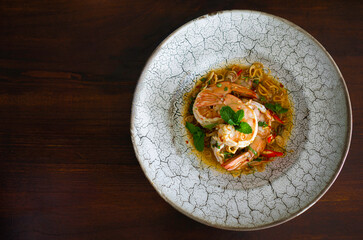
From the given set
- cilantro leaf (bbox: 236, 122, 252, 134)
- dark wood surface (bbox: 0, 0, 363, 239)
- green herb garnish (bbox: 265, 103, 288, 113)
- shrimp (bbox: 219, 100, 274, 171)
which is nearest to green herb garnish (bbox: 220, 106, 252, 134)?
cilantro leaf (bbox: 236, 122, 252, 134)

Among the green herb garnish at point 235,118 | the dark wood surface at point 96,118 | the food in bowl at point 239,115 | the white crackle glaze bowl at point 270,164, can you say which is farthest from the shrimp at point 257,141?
the dark wood surface at point 96,118

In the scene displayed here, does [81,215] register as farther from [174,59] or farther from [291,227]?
[291,227]

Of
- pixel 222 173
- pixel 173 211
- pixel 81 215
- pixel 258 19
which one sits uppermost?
pixel 258 19

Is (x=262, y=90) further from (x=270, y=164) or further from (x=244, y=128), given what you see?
(x=270, y=164)

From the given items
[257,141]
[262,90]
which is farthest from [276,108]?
[257,141]

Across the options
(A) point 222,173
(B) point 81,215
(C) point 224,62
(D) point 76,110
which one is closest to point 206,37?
(C) point 224,62

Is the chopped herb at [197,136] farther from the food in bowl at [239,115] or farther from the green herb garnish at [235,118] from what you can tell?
the green herb garnish at [235,118]

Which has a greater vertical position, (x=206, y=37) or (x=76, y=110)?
(x=206, y=37)

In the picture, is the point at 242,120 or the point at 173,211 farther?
the point at 173,211
